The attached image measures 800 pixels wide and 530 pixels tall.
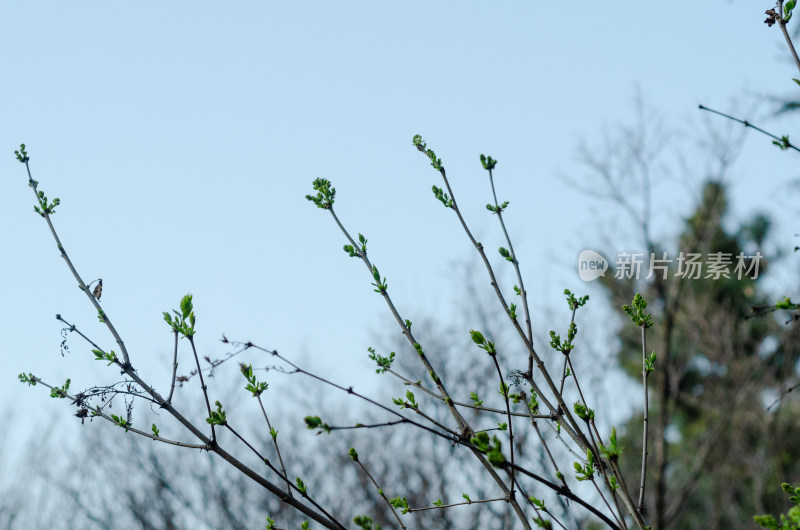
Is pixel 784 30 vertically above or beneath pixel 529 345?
above

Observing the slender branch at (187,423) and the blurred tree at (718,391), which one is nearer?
the slender branch at (187,423)

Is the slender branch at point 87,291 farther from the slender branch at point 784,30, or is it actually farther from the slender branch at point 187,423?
the slender branch at point 784,30

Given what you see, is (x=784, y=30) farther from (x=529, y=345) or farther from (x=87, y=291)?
(x=87, y=291)

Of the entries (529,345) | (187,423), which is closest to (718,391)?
(529,345)

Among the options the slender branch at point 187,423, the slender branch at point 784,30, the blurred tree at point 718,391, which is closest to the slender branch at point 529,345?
the slender branch at point 187,423

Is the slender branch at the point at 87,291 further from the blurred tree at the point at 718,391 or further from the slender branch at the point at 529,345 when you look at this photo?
the blurred tree at the point at 718,391

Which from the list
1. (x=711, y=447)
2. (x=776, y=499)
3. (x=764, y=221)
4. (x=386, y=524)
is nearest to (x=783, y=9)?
(x=386, y=524)

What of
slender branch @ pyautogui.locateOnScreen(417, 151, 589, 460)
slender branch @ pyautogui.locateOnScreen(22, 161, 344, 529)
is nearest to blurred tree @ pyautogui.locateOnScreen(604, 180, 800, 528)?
slender branch @ pyautogui.locateOnScreen(417, 151, 589, 460)

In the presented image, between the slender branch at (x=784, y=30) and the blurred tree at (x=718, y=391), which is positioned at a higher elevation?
the blurred tree at (x=718, y=391)

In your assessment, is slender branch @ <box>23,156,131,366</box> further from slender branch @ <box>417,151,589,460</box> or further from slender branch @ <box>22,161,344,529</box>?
slender branch @ <box>417,151,589,460</box>

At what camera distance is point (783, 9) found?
7.04 feet

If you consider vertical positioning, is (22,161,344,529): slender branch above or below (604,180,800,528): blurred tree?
below

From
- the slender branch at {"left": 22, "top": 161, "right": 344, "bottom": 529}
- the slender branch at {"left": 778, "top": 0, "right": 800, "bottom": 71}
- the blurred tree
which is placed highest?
the blurred tree

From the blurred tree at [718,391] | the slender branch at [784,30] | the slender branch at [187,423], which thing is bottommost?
the slender branch at [187,423]
